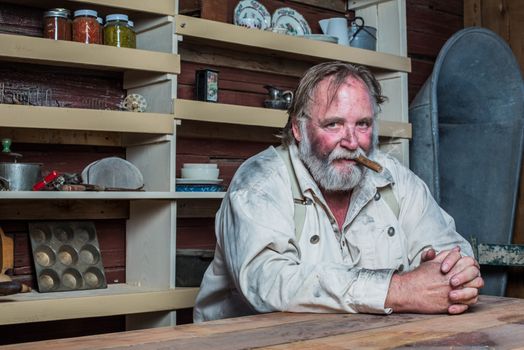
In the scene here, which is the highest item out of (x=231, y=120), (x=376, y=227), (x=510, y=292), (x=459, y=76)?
(x=459, y=76)

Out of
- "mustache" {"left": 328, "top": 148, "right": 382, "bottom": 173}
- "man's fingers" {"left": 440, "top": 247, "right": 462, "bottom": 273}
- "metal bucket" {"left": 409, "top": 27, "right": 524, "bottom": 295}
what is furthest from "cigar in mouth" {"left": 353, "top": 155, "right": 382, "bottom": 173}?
"metal bucket" {"left": 409, "top": 27, "right": 524, "bottom": 295}

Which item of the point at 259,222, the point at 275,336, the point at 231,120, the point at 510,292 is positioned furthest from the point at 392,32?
the point at 275,336

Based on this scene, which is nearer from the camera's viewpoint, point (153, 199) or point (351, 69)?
point (351, 69)

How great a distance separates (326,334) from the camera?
1.73 metres

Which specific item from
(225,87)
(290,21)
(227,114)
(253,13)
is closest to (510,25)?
(290,21)

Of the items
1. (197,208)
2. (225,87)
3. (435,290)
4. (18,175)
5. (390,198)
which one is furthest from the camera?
(225,87)

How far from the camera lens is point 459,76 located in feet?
14.0

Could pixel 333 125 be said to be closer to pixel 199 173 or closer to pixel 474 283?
pixel 474 283

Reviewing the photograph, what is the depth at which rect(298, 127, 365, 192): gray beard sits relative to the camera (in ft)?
8.35

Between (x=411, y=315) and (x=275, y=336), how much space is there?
0.48 metres

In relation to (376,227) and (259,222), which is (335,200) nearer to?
(376,227)

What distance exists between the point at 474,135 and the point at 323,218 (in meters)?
2.06

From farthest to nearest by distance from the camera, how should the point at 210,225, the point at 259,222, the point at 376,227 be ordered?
1. the point at 210,225
2. the point at 376,227
3. the point at 259,222

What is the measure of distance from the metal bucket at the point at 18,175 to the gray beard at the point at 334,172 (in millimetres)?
1144
